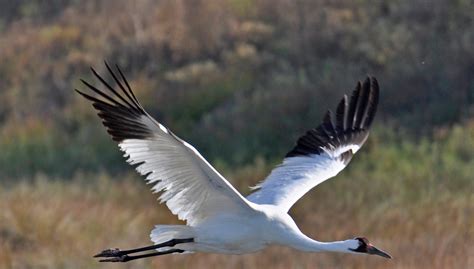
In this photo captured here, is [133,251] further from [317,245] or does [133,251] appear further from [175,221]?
[175,221]

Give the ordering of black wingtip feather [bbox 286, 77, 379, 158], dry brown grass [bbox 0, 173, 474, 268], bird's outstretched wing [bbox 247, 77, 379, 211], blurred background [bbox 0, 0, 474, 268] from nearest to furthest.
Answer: bird's outstretched wing [bbox 247, 77, 379, 211] → black wingtip feather [bbox 286, 77, 379, 158] → dry brown grass [bbox 0, 173, 474, 268] → blurred background [bbox 0, 0, 474, 268]

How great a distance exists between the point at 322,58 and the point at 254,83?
1342mm

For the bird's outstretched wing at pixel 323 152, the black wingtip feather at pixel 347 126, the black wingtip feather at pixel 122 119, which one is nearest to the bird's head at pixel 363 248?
the bird's outstretched wing at pixel 323 152

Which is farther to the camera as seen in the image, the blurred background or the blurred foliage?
the blurred foliage

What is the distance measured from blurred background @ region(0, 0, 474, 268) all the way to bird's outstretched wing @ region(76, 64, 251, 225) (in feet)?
9.66

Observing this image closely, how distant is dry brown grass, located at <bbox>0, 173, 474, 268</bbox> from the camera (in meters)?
10.5

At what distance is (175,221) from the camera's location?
13.2m

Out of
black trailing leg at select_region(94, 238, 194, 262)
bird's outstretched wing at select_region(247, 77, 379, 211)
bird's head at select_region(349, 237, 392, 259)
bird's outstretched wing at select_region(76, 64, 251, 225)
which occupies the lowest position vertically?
bird's head at select_region(349, 237, 392, 259)

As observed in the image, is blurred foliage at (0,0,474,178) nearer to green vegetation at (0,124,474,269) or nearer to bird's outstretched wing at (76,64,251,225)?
green vegetation at (0,124,474,269)

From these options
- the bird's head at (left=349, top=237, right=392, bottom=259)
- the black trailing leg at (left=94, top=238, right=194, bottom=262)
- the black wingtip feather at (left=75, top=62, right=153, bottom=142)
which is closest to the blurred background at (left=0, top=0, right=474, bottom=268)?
the black trailing leg at (left=94, top=238, right=194, bottom=262)

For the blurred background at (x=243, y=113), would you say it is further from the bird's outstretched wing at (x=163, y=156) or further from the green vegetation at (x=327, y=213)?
the bird's outstretched wing at (x=163, y=156)

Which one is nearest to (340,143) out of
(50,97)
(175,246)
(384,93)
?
(175,246)

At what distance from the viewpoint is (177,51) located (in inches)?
853

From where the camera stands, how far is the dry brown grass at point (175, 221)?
10.5 meters
